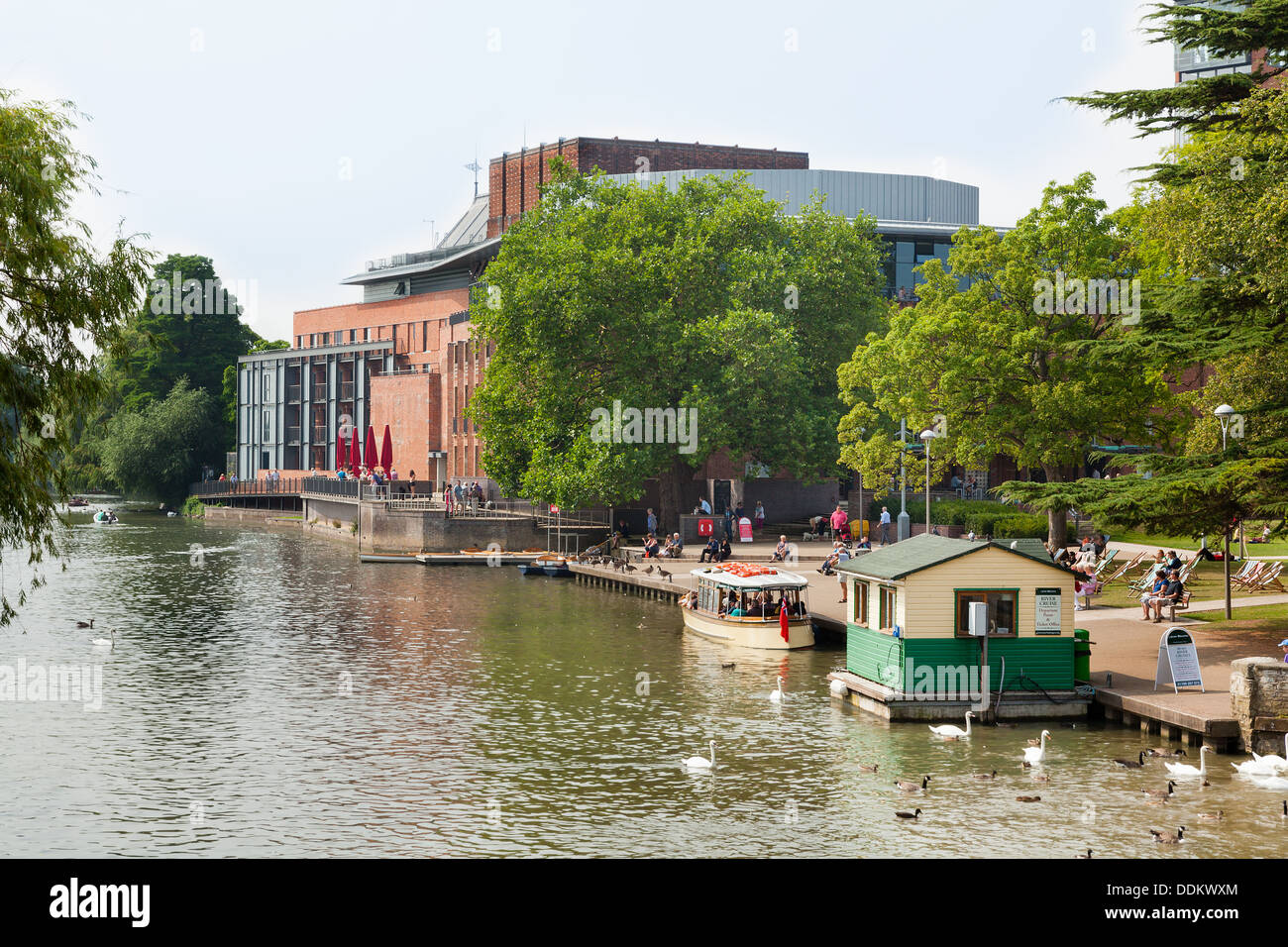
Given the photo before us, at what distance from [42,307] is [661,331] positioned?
4606 centimetres

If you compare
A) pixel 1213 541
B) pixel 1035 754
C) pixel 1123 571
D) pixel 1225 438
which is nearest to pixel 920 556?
pixel 1035 754

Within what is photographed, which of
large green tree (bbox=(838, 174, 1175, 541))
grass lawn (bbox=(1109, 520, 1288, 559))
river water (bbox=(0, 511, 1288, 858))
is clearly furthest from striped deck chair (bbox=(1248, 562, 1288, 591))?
river water (bbox=(0, 511, 1288, 858))

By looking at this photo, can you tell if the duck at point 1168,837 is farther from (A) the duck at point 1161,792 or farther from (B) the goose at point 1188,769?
(B) the goose at point 1188,769

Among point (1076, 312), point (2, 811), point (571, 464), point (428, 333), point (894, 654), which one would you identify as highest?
point (428, 333)

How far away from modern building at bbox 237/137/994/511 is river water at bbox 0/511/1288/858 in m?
53.1

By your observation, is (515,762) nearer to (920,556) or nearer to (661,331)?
(920,556)

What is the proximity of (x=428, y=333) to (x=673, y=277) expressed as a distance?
6591cm

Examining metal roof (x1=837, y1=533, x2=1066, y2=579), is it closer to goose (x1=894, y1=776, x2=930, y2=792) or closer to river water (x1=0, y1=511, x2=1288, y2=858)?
river water (x1=0, y1=511, x2=1288, y2=858)

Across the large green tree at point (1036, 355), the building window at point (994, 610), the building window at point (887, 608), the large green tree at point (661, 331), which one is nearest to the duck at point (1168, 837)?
the building window at point (994, 610)

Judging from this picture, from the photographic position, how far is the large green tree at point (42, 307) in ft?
54.0

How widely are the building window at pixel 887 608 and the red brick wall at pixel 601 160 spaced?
268ft

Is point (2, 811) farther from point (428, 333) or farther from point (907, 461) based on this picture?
point (428, 333)
